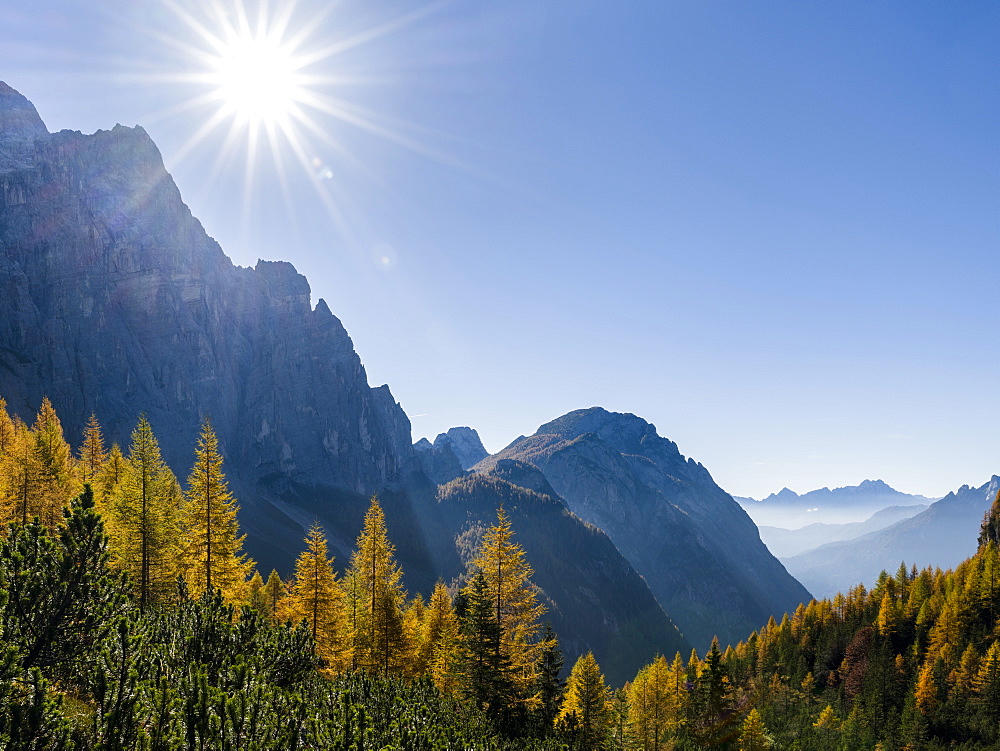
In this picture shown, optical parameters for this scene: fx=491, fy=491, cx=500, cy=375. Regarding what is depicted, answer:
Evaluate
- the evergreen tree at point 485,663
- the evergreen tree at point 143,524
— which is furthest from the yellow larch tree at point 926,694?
the evergreen tree at point 143,524

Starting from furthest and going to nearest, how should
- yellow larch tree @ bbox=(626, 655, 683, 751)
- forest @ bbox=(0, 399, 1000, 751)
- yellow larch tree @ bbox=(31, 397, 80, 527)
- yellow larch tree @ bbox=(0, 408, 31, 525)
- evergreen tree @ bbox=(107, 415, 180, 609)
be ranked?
yellow larch tree @ bbox=(626, 655, 683, 751), yellow larch tree @ bbox=(31, 397, 80, 527), yellow larch tree @ bbox=(0, 408, 31, 525), evergreen tree @ bbox=(107, 415, 180, 609), forest @ bbox=(0, 399, 1000, 751)

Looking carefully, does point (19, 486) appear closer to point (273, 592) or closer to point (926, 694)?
point (273, 592)

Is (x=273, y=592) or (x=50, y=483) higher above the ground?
(x=50, y=483)

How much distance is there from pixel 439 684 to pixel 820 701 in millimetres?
98518

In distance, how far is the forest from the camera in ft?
25.2

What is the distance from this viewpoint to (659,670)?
56.3 m

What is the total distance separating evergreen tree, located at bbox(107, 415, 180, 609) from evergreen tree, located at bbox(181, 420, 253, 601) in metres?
1.41

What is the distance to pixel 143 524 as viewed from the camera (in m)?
32.3

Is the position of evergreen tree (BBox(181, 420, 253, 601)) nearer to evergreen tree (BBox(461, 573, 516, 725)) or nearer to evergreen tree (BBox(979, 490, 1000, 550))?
evergreen tree (BBox(461, 573, 516, 725))

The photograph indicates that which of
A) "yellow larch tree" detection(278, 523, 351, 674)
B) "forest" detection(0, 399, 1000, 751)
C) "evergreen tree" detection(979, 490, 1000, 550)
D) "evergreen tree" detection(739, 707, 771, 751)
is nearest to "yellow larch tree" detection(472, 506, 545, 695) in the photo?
"forest" detection(0, 399, 1000, 751)

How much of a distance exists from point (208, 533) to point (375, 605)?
12.7 m

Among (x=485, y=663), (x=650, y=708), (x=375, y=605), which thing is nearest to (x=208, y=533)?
(x=375, y=605)

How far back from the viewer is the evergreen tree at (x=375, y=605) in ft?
115

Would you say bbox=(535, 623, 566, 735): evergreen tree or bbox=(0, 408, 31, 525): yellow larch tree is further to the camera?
bbox=(0, 408, 31, 525): yellow larch tree
